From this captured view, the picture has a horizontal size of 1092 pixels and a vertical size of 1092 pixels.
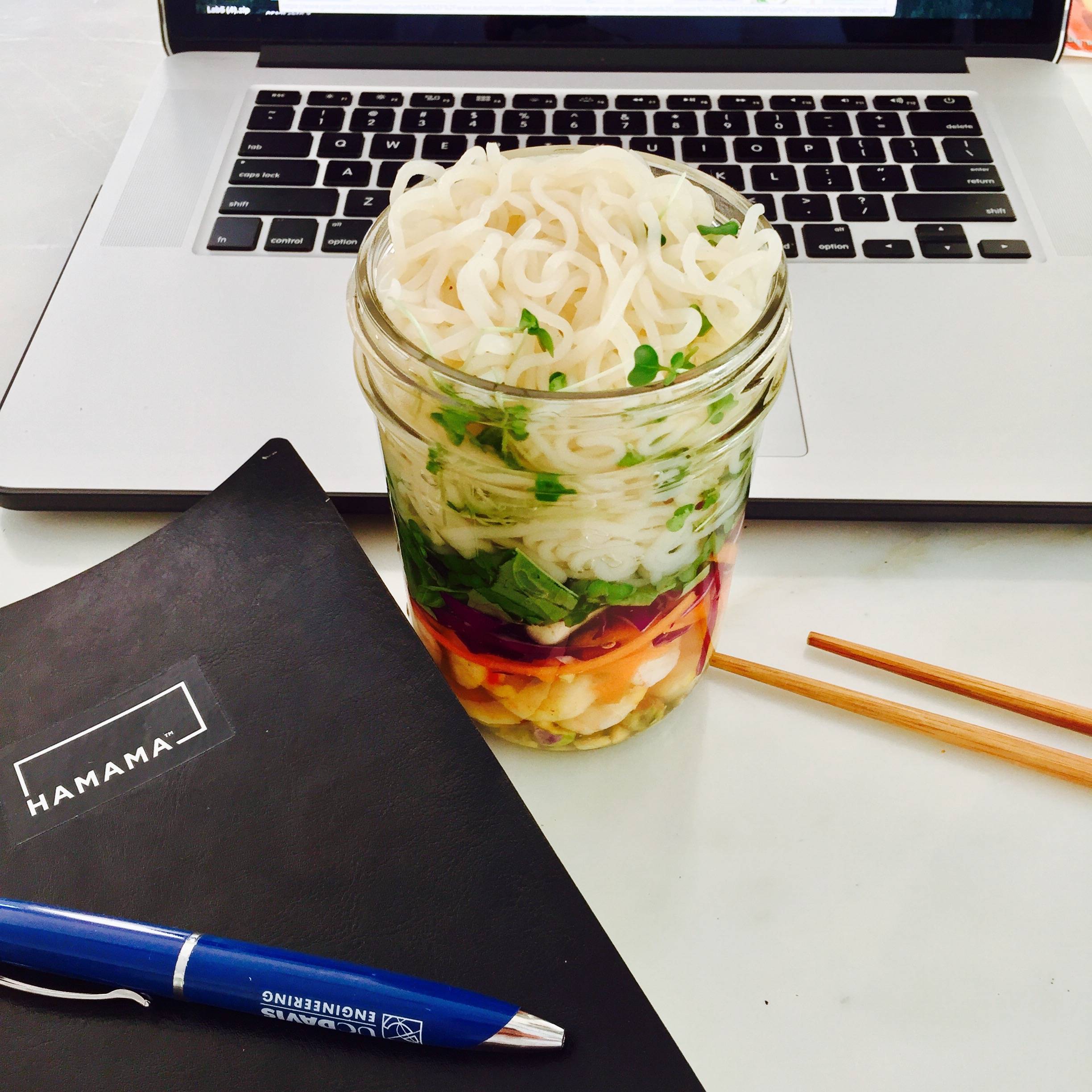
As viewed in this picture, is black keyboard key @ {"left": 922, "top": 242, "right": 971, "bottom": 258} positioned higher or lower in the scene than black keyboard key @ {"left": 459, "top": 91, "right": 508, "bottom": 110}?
lower

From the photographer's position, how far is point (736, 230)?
33cm

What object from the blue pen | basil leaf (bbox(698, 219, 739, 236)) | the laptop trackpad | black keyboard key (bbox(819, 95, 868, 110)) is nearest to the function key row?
black keyboard key (bbox(819, 95, 868, 110))

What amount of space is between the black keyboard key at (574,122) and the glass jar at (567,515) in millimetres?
308

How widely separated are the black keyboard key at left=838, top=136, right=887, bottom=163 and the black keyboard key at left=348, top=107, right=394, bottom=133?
29 centimetres

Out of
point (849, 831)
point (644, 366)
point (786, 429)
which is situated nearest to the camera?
point (644, 366)

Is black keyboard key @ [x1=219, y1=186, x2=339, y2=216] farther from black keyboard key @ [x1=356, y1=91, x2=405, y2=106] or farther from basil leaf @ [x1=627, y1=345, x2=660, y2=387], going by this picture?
basil leaf @ [x1=627, y1=345, x2=660, y2=387]

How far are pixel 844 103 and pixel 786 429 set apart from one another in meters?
0.31

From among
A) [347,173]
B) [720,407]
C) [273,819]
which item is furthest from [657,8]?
[273,819]

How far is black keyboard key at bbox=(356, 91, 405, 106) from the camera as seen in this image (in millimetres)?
660

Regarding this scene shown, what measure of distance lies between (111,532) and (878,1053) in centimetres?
40

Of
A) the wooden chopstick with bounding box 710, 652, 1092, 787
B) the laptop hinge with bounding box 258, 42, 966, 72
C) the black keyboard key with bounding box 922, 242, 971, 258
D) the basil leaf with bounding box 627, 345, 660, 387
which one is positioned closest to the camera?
the basil leaf with bounding box 627, 345, 660, 387

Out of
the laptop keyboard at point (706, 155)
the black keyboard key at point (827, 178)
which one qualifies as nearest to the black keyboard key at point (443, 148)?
the laptop keyboard at point (706, 155)

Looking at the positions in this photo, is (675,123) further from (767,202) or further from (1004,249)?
(1004,249)

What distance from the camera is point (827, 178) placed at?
0.61 meters
